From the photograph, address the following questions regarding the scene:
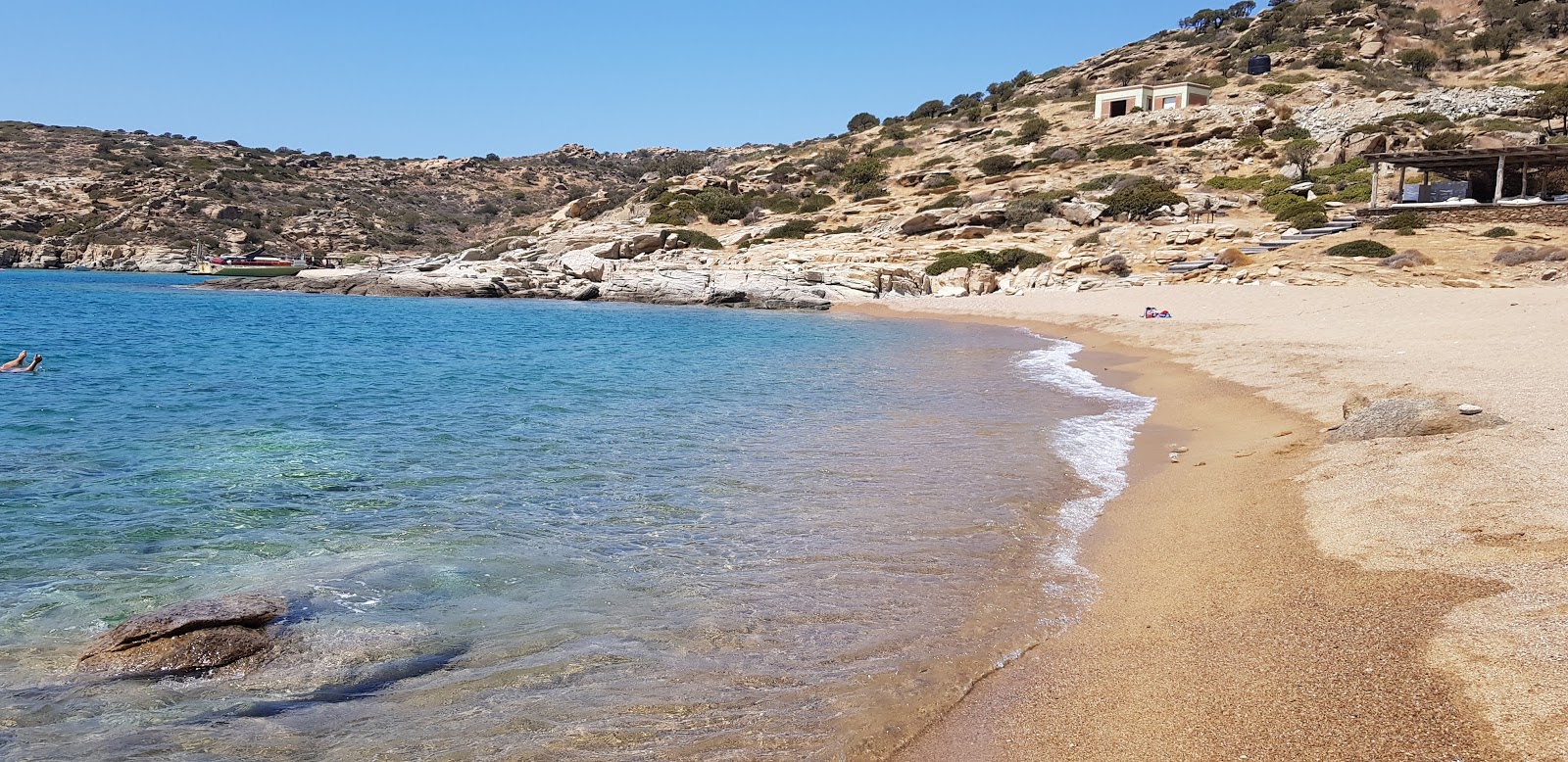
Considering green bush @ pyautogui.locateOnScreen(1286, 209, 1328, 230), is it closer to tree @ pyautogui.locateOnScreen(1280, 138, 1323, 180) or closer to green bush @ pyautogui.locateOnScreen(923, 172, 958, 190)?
tree @ pyautogui.locateOnScreen(1280, 138, 1323, 180)

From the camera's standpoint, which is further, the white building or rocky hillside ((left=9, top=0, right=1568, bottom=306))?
the white building

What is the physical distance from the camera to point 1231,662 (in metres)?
4.61

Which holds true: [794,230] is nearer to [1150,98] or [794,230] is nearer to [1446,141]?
[1150,98]

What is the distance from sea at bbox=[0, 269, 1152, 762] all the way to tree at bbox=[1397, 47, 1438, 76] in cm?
6197

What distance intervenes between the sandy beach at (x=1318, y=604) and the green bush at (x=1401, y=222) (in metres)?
25.5

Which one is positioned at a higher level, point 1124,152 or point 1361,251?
point 1124,152

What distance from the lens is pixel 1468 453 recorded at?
24.3 feet

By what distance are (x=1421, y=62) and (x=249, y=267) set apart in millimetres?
82515

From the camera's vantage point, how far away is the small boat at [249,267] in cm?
6681

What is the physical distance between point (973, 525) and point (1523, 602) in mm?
3744

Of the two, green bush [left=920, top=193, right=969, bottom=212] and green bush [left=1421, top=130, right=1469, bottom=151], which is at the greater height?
green bush [left=1421, top=130, right=1469, bottom=151]

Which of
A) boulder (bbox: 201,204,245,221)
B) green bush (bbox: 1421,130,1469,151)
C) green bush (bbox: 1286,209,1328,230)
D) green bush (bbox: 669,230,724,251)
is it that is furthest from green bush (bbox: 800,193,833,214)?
boulder (bbox: 201,204,245,221)

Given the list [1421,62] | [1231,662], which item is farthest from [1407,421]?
[1421,62]

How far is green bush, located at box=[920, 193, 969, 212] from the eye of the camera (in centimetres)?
5161
